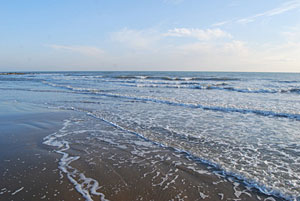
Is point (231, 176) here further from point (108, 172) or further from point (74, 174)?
point (74, 174)

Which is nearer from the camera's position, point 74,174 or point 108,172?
point 74,174

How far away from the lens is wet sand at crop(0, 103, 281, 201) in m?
3.28

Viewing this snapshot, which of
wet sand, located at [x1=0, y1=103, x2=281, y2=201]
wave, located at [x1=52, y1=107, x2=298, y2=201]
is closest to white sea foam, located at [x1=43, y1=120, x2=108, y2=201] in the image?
wet sand, located at [x1=0, y1=103, x2=281, y2=201]

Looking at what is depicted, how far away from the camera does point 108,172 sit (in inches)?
159

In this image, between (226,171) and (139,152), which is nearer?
(226,171)

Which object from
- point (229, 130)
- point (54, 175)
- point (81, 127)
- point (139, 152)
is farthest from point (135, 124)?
point (54, 175)

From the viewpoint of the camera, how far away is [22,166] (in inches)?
164

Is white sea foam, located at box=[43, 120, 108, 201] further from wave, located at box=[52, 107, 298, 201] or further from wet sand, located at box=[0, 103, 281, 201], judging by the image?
wave, located at box=[52, 107, 298, 201]

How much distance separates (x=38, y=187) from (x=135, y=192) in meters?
1.71

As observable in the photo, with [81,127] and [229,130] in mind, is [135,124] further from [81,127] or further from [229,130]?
[229,130]

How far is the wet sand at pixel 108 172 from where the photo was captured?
3.28 meters

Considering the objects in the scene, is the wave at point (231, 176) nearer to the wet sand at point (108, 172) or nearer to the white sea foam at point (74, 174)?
the wet sand at point (108, 172)

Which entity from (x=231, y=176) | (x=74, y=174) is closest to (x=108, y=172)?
(x=74, y=174)

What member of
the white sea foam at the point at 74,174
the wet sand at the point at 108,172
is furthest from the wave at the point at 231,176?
the white sea foam at the point at 74,174
